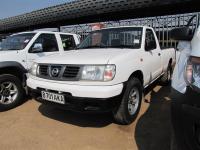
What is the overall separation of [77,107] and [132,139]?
36.7 inches

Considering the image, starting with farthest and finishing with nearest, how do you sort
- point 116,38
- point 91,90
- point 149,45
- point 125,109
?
point 149,45, point 116,38, point 125,109, point 91,90

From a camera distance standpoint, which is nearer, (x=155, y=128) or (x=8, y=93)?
(x=155, y=128)

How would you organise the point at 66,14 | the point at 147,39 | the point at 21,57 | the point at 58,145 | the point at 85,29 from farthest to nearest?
the point at 66,14
the point at 85,29
the point at 21,57
the point at 147,39
the point at 58,145

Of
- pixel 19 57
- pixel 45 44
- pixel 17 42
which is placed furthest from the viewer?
pixel 45 44

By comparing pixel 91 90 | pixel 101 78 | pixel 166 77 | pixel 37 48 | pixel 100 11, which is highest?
pixel 100 11

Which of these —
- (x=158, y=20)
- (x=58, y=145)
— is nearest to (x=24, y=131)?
(x=58, y=145)

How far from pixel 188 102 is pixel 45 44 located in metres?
4.80

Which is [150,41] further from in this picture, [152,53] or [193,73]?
[193,73]

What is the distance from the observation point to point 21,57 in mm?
5473

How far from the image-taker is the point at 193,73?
2.08m

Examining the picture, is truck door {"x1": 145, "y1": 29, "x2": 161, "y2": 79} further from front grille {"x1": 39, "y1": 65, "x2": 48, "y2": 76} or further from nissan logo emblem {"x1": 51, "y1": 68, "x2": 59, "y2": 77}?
front grille {"x1": 39, "y1": 65, "x2": 48, "y2": 76}

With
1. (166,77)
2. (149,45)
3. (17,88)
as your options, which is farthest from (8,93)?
(166,77)

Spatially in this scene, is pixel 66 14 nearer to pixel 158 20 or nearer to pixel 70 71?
pixel 158 20

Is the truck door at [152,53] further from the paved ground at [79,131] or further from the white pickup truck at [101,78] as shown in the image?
the paved ground at [79,131]
